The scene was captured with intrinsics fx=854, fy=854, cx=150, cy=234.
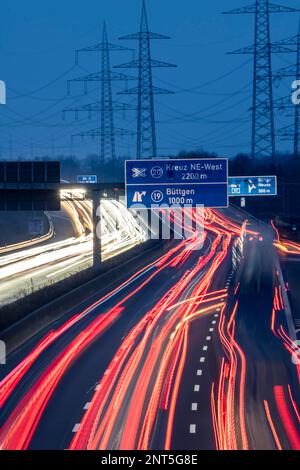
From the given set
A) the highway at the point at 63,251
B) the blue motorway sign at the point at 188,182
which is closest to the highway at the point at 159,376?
the blue motorway sign at the point at 188,182

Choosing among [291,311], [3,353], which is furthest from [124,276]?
[3,353]

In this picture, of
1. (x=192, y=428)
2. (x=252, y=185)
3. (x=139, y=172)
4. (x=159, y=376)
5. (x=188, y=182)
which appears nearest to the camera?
(x=192, y=428)

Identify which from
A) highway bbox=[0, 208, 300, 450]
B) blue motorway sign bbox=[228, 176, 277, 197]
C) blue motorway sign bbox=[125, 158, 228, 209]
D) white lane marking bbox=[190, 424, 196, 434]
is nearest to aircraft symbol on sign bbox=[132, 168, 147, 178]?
blue motorway sign bbox=[125, 158, 228, 209]

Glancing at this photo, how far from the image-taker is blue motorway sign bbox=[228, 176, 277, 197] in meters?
43.5

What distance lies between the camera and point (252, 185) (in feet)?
145

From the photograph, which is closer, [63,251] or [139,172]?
[139,172]

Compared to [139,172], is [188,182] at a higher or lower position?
lower

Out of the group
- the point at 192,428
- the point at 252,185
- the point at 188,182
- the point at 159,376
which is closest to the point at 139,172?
the point at 188,182

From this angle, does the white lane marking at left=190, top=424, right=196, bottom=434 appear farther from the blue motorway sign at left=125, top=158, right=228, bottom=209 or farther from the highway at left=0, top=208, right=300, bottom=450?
the blue motorway sign at left=125, top=158, right=228, bottom=209

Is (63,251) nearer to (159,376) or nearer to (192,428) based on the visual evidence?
(159,376)

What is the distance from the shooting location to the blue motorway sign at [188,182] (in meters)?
40.2

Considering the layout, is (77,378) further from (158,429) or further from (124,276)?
(124,276)

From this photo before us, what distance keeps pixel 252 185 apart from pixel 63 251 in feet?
90.5

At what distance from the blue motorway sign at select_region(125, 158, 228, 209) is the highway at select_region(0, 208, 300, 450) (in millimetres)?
4528
